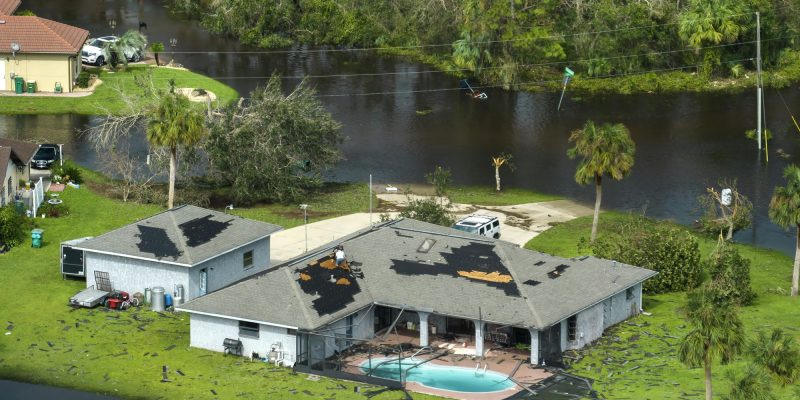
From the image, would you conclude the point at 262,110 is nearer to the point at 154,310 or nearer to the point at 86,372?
the point at 154,310

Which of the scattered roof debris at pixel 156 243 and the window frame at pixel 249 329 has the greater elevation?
the scattered roof debris at pixel 156 243

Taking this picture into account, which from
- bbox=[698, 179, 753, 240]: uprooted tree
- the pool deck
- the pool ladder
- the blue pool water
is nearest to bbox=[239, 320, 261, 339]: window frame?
the pool deck

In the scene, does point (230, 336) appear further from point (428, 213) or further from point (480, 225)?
point (480, 225)

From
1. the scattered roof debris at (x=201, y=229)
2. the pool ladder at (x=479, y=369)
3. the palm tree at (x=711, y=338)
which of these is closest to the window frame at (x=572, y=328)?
the pool ladder at (x=479, y=369)

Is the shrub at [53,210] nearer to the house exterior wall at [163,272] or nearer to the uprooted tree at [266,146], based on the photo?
the uprooted tree at [266,146]

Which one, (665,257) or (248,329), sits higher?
(665,257)

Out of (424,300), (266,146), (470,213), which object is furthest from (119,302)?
(470,213)
